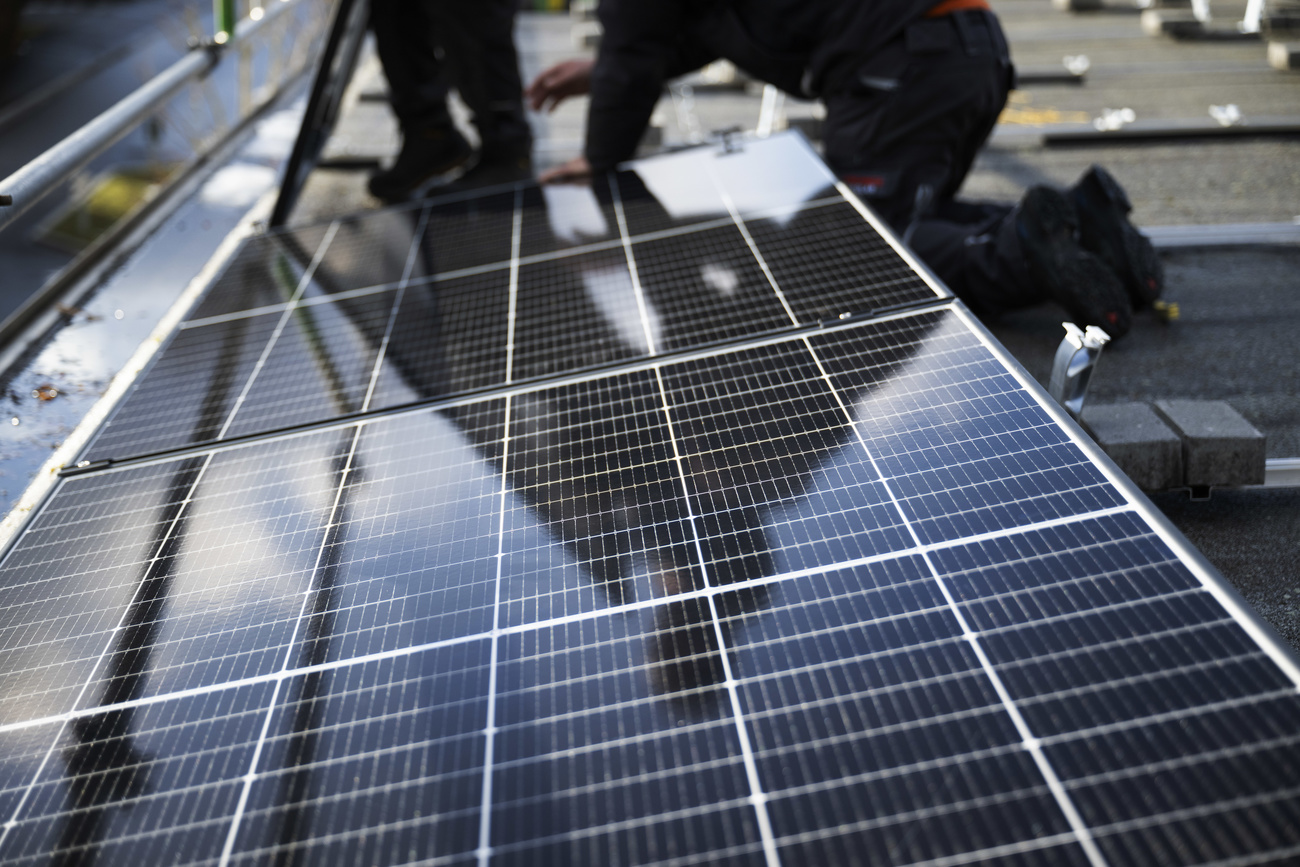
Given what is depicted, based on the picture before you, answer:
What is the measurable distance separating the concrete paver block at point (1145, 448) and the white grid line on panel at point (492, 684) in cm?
192

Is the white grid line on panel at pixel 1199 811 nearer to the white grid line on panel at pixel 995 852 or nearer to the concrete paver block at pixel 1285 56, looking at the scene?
the white grid line on panel at pixel 995 852

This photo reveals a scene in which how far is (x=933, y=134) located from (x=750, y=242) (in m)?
1.37

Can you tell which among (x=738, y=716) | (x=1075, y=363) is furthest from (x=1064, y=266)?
(x=738, y=716)

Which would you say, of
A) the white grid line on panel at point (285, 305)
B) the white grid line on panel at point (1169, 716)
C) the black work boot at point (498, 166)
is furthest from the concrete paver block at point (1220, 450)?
the black work boot at point (498, 166)

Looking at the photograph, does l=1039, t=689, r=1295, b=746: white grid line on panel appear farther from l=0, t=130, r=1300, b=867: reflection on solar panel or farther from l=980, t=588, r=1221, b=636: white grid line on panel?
l=980, t=588, r=1221, b=636: white grid line on panel

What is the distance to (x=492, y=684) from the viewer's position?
1.53 metres

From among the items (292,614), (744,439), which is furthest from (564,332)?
(292,614)

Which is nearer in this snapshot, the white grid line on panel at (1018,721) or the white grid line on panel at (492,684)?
the white grid line on panel at (1018,721)

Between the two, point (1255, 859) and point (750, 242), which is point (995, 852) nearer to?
point (1255, 859)

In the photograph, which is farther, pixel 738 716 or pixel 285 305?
pixel 285 305

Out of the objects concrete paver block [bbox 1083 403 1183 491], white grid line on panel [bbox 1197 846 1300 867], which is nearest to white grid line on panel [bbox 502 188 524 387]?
white grid line on panel [bbox 1197 846 1300 867]

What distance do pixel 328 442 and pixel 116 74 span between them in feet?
28.5

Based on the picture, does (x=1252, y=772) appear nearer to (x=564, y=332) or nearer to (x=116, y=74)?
(x=564, y=332)

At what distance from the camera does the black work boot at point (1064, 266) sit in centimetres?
345
